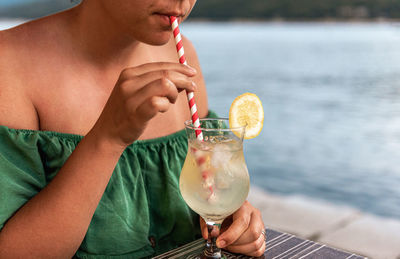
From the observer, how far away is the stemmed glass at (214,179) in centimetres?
96

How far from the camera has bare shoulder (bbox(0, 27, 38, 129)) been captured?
1.07 metres

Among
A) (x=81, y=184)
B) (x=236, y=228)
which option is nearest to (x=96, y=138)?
(x=81, y=184)

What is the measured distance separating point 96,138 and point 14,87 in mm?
322

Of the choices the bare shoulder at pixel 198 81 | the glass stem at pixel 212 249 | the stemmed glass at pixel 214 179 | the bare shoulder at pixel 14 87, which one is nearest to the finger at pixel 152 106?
the stemmed glass at pixel 214 179

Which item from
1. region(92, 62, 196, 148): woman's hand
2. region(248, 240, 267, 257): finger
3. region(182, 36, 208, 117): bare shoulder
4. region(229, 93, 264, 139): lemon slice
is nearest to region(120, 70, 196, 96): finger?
region(92, 62, 196, 148): woman's hand

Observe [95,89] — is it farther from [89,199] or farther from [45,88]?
[89,199]

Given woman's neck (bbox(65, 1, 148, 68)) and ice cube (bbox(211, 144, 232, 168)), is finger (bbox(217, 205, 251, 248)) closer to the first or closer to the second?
ice cube (bbox(211, 144, 232, 168))

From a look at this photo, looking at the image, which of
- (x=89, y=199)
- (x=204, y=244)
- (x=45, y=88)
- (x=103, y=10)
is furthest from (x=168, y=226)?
(x=103, y=10)

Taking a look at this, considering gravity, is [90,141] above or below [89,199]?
above

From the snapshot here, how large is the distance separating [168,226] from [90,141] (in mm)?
459

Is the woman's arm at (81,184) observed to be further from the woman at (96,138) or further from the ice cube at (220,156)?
the ice cube at (220,156)

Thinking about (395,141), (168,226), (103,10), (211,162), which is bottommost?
(395,141)

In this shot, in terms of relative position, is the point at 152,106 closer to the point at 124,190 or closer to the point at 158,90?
the point at 158,90

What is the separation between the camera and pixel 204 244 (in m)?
1.06
